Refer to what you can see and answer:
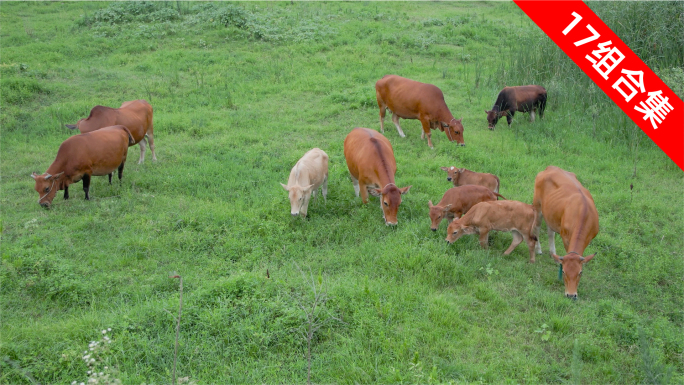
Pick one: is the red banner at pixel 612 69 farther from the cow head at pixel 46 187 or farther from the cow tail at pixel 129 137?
the cow head at pixel 46 187

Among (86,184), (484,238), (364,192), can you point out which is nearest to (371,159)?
(364,192)

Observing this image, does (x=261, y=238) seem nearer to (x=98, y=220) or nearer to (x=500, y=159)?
(x=98, y=220)

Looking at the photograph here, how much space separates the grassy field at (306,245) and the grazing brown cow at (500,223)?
0.72 feet

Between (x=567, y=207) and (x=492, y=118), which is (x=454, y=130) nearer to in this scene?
(x=492, y=118)

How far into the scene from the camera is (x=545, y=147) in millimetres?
11398

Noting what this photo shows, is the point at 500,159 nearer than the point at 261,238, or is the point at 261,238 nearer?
the point at 261,238

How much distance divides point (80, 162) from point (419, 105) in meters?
7.18

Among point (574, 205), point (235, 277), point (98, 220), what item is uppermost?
point (574, 205)

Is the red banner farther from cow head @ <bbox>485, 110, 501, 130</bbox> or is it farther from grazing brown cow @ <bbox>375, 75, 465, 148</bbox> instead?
cow head @ <bbox>485, 110, 501, 130</bbox>

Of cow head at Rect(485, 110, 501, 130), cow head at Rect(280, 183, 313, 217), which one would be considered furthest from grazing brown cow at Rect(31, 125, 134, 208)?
cow head at Rect(485, 110, 501, 130)

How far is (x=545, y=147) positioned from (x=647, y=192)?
96.8 inches

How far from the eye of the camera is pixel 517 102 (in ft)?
42.4

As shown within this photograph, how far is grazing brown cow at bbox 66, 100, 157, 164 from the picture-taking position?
10695 millimetres

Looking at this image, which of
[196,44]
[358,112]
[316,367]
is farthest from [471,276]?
[196,44]
